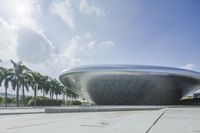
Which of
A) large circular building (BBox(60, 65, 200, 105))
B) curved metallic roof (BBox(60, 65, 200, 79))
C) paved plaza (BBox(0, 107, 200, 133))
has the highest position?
curved metallic roof (BBox(60, 65, 200, 79))

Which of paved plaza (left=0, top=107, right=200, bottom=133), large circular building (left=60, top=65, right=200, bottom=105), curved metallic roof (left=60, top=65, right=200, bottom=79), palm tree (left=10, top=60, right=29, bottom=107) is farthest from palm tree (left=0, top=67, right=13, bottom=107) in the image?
paved plaza (left=0, top=107, right=200, bottom=133)

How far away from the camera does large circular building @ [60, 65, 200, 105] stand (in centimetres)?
4466

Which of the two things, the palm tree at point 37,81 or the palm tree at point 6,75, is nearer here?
the palm tree at point 6,75

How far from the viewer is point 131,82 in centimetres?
4878

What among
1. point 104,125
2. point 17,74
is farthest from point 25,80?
point 104,125

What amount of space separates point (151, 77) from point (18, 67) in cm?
2767

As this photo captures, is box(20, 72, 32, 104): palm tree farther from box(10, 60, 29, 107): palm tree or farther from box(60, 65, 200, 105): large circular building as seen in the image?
box(60, 65, 200, 105): large circular building

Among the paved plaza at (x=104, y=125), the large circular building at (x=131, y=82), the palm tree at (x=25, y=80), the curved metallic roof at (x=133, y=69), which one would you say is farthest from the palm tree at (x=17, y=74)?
the paved plaza at (x=104, y=125)

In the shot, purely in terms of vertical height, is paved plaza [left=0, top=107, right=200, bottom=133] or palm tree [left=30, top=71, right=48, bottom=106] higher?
palm tree [left=30, top=71, right=48, bottom=106]

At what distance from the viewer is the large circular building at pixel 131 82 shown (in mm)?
44656

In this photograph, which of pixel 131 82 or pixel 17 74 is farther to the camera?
pixel 17 74

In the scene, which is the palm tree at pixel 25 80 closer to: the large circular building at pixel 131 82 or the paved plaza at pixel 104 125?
the large circular building at pixel 131 82

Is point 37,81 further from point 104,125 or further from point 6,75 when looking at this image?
point 104,125

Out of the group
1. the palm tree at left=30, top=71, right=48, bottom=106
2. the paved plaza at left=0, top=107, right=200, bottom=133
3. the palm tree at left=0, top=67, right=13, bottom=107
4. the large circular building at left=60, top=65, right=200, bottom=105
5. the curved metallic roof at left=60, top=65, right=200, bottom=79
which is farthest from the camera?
the palm tree at left=30, top=71, right=48, bottom=106
